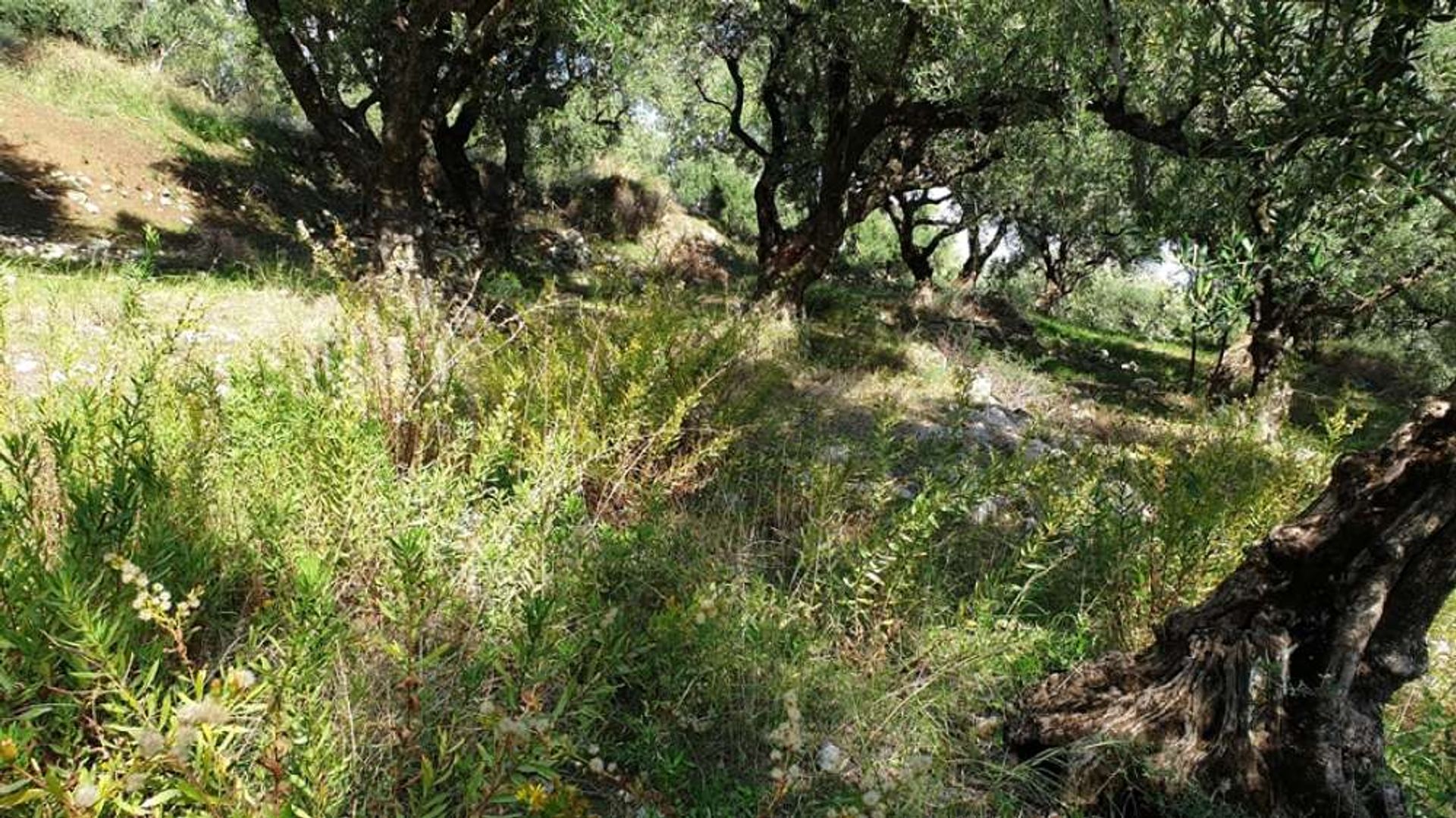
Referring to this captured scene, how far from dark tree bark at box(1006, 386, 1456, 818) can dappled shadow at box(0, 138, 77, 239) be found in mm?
11390

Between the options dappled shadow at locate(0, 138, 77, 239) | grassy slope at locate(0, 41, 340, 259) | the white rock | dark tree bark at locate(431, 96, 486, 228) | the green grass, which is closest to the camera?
the green grass

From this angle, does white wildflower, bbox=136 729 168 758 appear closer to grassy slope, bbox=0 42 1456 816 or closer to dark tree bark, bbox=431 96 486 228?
grassy slope, bbox=0 42 1456 816

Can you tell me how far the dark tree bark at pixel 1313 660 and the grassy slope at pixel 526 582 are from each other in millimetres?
280

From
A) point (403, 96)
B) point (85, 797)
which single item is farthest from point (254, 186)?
point (85, 797)

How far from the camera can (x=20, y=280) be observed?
5.16m

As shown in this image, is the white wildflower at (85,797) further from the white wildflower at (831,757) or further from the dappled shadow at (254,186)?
the dappled shadow at (254,186)

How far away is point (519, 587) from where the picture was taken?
7.20 ft

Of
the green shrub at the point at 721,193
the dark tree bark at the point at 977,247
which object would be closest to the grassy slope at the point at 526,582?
the dark tree bark at the point at 977,247

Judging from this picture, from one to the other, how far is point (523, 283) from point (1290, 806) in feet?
38.3

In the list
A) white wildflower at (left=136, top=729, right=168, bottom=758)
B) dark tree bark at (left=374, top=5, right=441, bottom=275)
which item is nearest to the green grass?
white wildflower at (left=136, top=729, right=168, bottom=758)

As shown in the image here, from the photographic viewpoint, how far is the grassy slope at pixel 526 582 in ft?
4.47

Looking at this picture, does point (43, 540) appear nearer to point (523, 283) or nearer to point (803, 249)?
point (803, 249)

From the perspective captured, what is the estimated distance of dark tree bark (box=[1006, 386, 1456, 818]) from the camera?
1899 mm

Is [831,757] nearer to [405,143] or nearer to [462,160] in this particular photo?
[405,143]
